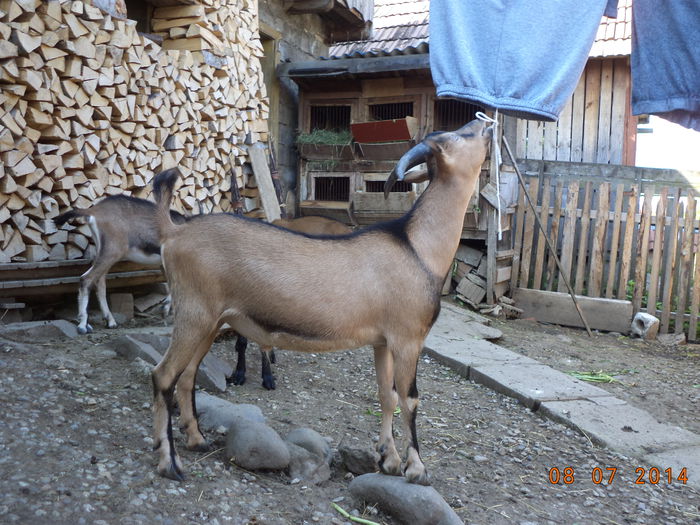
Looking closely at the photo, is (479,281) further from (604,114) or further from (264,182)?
(604,114)

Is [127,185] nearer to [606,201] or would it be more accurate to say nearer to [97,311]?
[97,311]

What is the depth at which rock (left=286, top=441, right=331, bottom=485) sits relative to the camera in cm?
317

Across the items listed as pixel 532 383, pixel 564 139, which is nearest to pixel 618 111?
pixel 564 139

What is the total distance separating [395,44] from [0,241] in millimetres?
8732

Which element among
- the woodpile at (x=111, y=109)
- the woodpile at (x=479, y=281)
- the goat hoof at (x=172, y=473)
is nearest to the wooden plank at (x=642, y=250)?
the woodpile at (x=479, y=281)

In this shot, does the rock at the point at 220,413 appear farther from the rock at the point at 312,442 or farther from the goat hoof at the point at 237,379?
→ the goat hoof at the point at 237,379

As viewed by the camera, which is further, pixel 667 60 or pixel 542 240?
pixel 542 240

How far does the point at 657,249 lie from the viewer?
26.5 ft

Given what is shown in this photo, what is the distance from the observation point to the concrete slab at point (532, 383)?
193 inches

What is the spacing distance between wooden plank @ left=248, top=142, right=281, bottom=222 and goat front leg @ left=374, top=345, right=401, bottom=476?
4.70 meters

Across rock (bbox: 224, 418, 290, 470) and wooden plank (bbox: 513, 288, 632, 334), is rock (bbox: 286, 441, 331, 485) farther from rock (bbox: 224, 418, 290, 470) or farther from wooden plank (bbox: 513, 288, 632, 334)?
wooden plank (bbox: 513, 288, 632, 334)

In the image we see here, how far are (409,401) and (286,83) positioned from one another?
8.19 m

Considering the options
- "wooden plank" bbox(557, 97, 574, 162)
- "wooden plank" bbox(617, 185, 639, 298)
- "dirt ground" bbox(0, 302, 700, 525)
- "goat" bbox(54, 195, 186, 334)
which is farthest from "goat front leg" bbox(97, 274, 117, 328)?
"wooden plank" bbox(557, 97, 574, 162)

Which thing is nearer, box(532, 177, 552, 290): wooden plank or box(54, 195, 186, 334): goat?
box(54, 195, 186, 334): goat
